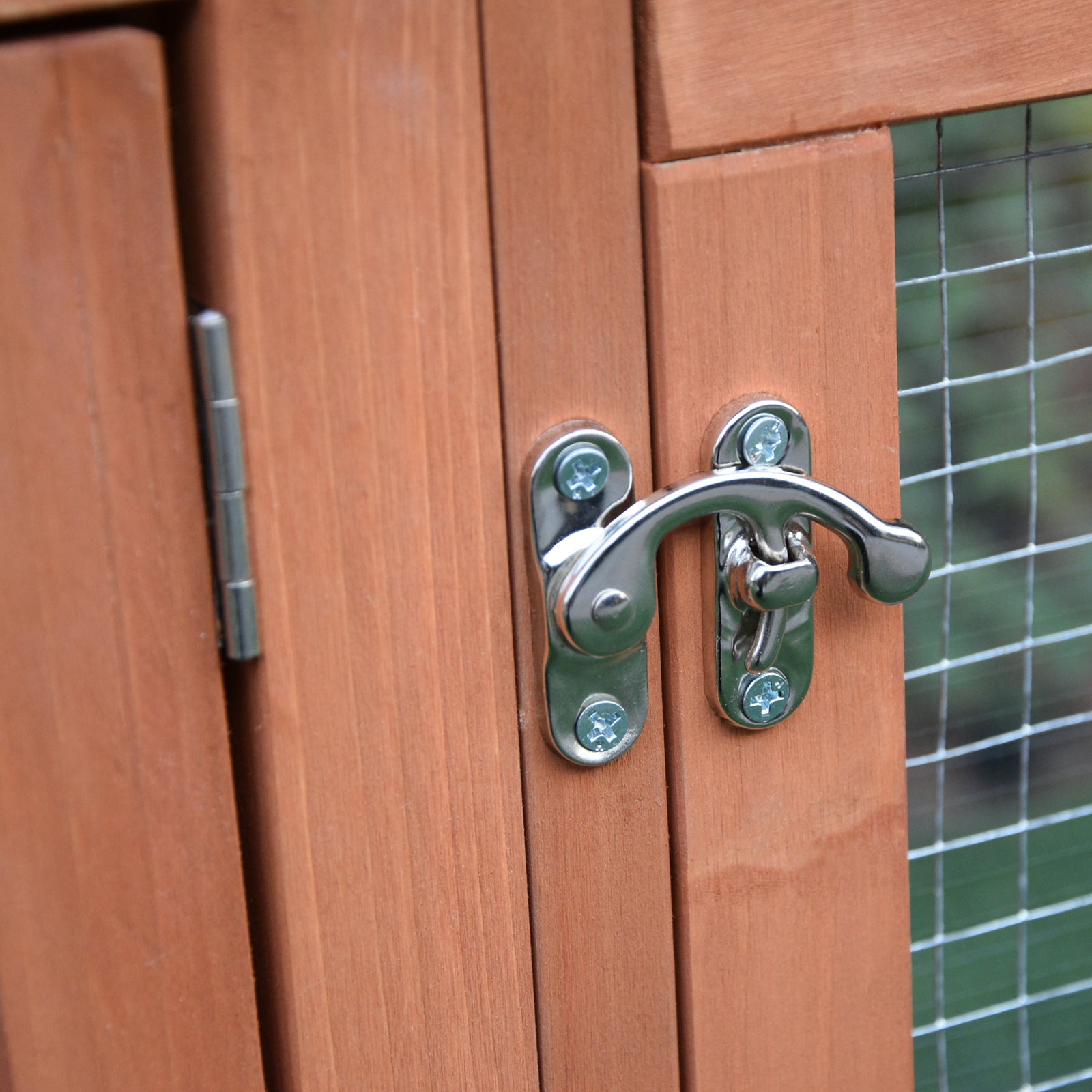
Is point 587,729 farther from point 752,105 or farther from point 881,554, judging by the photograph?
point 752,105

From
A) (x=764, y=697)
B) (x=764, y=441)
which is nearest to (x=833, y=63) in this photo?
(x=764, y=441)

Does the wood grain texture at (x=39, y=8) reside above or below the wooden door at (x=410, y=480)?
above

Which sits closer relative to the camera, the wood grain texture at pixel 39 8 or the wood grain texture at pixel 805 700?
the wood grain texture at pixel 39 8

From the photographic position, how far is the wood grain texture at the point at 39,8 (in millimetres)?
349

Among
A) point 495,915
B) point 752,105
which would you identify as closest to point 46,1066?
point 495,915

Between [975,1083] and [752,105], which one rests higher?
[752,105]

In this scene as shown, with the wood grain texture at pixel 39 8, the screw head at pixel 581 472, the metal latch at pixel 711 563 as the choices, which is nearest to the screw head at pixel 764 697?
the metal latch at pixel 711 563

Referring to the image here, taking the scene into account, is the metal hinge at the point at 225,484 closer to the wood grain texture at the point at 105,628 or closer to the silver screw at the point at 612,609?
the wood grain texture at the point at 105,628

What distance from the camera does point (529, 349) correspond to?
0.44 m

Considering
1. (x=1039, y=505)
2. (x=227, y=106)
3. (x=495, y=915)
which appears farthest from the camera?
(x=1039, y=505)

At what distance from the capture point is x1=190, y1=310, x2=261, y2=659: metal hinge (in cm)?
40

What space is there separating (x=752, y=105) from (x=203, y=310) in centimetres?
20

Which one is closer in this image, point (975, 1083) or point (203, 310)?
point (203, 310)

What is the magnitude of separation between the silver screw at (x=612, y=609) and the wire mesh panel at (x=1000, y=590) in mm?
187
